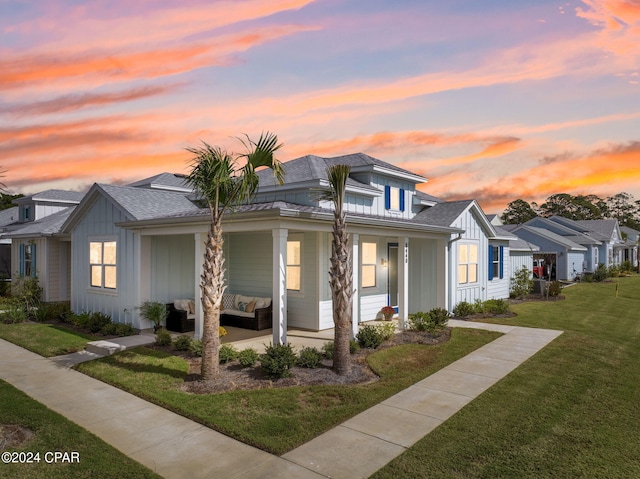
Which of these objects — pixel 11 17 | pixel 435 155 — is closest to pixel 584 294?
pixel 435 155

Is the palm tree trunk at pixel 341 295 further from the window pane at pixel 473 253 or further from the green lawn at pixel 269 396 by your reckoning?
the window pane at pixel 473 253

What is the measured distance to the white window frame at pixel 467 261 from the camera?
1669 centimetres

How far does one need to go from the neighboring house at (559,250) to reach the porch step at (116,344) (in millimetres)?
31961

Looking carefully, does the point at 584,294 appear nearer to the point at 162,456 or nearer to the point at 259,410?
the point at 259,410

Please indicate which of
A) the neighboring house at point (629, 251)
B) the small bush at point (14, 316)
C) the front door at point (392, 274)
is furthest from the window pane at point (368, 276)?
the neighboring house at point (629, 251)

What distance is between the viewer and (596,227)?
4566 centimetres

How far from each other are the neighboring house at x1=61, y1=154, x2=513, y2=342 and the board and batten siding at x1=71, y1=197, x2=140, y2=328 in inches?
1.4

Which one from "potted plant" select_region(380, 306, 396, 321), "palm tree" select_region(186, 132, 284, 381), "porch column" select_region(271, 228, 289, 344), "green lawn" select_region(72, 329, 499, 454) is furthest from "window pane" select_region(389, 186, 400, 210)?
"palm tree" select_region(186, 132, 284, 381)

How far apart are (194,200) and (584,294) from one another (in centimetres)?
2256

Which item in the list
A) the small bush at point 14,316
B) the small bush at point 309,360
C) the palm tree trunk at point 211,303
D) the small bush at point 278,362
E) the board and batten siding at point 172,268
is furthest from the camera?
the small bush at point 14,316

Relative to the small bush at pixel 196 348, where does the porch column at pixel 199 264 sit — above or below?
above

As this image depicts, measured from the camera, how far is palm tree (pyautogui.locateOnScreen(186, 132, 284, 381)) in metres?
7.94

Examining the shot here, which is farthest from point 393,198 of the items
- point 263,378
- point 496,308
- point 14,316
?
point 14,316

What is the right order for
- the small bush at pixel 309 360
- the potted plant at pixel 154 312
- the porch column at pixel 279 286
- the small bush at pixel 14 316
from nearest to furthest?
the small bush at pixel 309 360 < the porch column at pixel 279 286 < the potted plant at pixel 154 312 < the small bush at pixel 14 316
